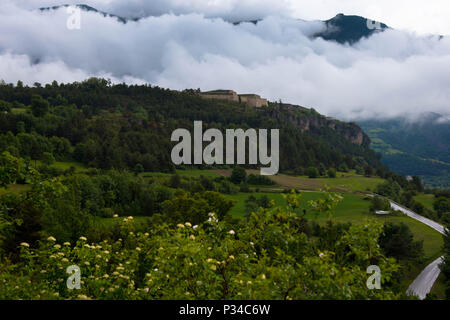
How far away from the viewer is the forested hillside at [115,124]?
106 m

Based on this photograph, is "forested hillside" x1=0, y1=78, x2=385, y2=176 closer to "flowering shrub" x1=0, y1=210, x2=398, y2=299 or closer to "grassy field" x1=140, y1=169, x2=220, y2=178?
"grassy field" x1=140, y1=169, x2=220, y2=178

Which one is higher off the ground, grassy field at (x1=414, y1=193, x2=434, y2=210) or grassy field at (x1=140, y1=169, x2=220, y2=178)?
grassy field at (x1=140, y1=169, x2=220, y2=178)

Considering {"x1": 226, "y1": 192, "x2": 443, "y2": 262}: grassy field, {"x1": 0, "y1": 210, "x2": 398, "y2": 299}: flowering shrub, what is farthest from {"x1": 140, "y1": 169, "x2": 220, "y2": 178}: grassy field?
{"x1": 0, "y1": 210, "x2": 398, "y2": 299}: flowering shrub

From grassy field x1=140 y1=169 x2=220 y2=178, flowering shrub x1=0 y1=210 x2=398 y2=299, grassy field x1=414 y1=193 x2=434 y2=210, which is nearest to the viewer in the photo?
flowering shrub x1=0 y1=210 x2=398 y2=299

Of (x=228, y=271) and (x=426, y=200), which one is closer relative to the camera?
(x=228, y=271)

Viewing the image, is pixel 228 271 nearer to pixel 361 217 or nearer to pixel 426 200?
pixel 361 217

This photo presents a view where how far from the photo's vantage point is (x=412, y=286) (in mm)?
36750

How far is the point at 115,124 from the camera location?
139 metres

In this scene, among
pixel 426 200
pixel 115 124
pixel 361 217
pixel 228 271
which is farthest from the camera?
pixel 115 124

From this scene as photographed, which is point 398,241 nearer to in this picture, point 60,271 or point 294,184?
point 60,271

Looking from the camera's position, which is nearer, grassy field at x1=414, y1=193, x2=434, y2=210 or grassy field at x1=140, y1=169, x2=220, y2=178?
grassy field at x1=414, y1=193, x2=434, y2=210

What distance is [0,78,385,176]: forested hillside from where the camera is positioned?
10625cm

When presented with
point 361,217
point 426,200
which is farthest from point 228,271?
point 426,200

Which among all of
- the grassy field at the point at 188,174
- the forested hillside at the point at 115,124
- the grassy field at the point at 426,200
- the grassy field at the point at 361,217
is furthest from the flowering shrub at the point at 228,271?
the grassy field at the point at 426,200
